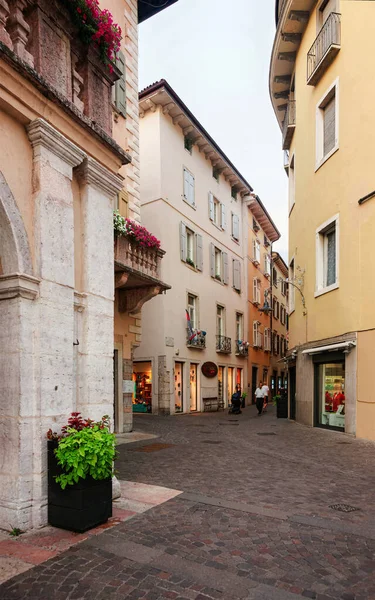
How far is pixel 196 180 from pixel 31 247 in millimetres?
19725

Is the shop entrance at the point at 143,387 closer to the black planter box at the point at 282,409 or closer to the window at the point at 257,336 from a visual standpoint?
the black planter box at the point at 282,409

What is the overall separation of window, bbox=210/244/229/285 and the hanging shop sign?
515cm

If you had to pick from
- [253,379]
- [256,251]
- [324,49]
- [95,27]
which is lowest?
[253,379]

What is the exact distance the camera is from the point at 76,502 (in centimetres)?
444

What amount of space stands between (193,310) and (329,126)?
1136 cm

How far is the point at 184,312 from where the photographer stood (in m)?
21.5

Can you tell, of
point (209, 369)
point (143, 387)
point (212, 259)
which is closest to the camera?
point (143, 387)

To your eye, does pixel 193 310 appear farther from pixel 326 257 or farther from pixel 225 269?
pixel 326 257

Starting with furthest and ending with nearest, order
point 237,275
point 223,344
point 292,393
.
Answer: point 237,275 < point 223,344 < point 292,393

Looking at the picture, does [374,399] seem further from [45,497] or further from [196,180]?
[196,180]

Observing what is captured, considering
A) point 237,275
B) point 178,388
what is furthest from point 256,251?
point 178,388

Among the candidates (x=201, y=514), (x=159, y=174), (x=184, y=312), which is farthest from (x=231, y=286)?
(x=201, y=514)

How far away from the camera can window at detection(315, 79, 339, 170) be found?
1342 centimetres

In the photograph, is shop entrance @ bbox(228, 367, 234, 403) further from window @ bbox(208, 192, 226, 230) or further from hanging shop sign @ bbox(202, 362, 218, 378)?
window @ bbox(208, 192, 226, 230)
